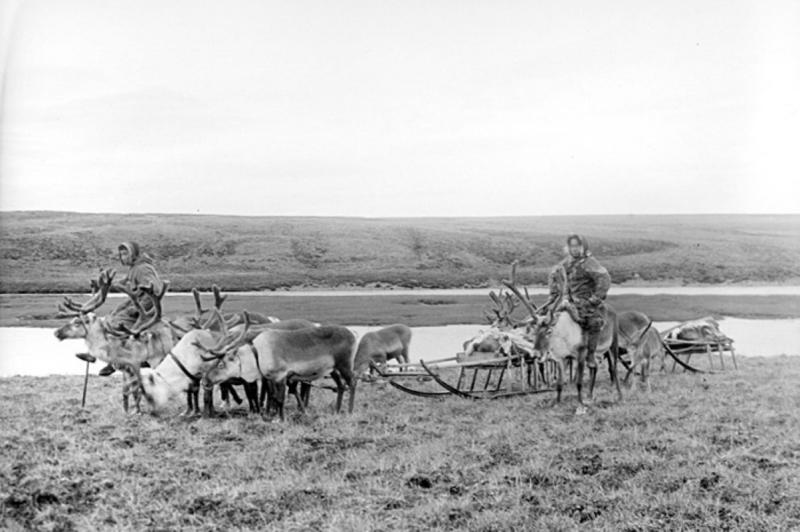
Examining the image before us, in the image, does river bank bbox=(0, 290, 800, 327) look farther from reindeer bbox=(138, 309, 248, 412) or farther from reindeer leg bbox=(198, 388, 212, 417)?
reindeer leg bbox=(198, 388, 212, 417)

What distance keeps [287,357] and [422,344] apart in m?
5.31

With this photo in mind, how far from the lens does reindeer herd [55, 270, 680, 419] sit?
6.29 m

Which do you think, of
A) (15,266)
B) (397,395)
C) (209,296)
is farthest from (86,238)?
(397,395)

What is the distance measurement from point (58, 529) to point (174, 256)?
7.34m

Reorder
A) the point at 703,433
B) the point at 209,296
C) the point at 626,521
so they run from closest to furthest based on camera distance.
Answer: the point at 626,521 → the point at 703,433 → the point at 209,296

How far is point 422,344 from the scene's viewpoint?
11398 millimetres

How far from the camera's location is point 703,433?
5.23m

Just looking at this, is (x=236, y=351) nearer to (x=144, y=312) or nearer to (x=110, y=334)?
(x=144, y=312)

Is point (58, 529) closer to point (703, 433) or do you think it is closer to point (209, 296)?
point (703, 433)

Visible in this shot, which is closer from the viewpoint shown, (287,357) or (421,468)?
(421,468)

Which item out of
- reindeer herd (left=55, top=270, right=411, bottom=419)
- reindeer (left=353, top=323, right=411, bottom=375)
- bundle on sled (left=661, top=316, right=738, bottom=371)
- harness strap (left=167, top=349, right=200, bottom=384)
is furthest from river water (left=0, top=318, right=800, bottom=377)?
harness strap (left=167, top=349, right=200, bottom=384)

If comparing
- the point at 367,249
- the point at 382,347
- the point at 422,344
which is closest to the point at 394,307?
the point at 422,344

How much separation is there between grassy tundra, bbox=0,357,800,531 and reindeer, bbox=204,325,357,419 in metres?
0.44

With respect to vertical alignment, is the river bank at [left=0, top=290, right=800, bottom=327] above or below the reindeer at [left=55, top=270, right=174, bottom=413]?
below
